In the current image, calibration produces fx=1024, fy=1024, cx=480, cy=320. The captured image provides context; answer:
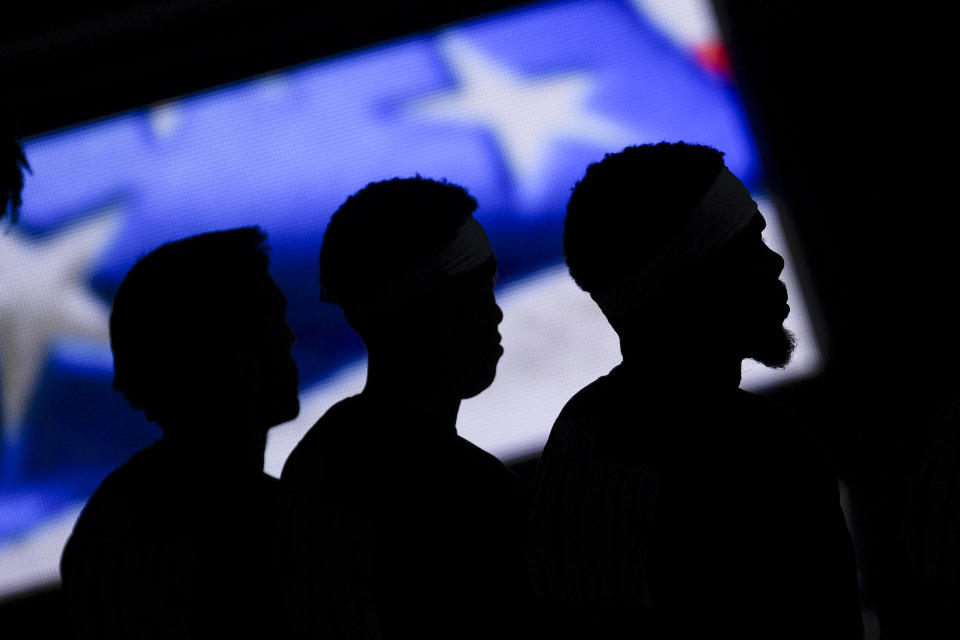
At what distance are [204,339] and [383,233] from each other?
0.36 m

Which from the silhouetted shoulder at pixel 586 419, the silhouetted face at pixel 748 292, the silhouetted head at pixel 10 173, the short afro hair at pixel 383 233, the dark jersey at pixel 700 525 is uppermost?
the silhouetted head at pixel 10 173

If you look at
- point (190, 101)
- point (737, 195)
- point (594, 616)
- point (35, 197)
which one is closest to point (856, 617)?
point (594, 616)

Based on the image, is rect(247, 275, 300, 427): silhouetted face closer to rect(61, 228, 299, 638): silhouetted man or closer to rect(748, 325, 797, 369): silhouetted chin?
rect(61, 228, 299, 638): silhouetted man

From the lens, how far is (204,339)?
1.72 metres

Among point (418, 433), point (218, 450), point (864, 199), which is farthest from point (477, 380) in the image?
point (864, 199)

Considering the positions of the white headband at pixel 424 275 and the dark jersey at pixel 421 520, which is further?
the white headband at pixel 424 275

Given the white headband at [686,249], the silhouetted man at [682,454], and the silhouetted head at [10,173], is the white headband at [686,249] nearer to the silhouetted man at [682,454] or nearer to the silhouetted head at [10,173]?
the silhouetted man at [682,454]

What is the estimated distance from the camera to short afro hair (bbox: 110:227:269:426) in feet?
5.63

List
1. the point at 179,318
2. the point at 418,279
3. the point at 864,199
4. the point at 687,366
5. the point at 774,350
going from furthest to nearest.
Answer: the point at 864,199 → the point at 179,318 → the point at 418,279 → the point at 774,350 → the point at 687,366

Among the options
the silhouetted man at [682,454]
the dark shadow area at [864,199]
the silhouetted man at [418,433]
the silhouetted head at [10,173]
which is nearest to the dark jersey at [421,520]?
the silhouetted man at [418,433]

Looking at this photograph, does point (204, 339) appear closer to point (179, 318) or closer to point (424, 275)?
point (179, 318)

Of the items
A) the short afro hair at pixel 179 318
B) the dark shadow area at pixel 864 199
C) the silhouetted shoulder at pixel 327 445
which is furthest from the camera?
the dark shadow area at pixel 864 199

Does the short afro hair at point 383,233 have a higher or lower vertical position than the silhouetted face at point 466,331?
higher

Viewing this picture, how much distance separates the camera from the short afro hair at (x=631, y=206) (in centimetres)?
130
